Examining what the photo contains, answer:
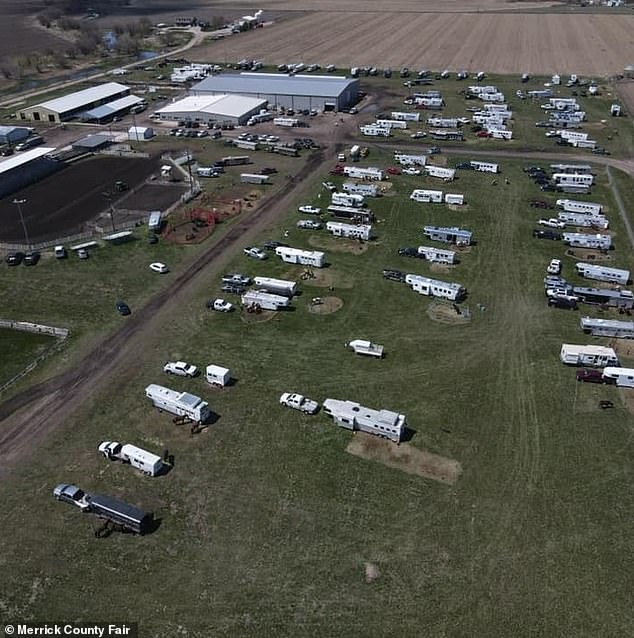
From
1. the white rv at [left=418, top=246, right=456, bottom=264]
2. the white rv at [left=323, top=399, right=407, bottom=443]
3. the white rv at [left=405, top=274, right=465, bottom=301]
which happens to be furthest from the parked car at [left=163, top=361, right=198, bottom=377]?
the white rv at [left=418, top=246, right=456, bottom=264]

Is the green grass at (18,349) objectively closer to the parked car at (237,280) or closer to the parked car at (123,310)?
the parked car at (123,310)

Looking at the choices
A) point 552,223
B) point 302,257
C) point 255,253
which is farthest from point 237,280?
point 552,223

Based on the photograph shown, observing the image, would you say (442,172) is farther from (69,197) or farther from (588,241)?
(69,197)

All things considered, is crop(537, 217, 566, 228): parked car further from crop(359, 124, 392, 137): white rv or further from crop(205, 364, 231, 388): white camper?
crop(205, 364, 231, 388): white camper

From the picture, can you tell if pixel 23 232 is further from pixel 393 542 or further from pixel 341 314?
pixel 393 542

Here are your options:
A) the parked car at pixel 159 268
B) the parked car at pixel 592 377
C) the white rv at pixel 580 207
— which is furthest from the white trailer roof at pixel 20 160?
the parked car at pixel 592 377

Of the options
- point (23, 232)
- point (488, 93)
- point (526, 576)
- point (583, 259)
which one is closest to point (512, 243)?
point (583, 259)

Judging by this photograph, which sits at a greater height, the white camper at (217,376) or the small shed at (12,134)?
the small shed at (12,134)
